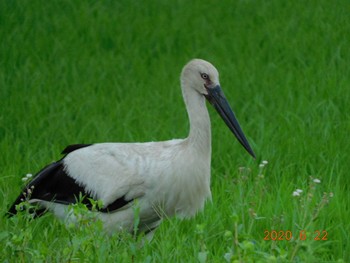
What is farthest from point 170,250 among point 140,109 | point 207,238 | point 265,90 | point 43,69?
point 43,69

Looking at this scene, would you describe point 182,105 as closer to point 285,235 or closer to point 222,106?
point 222,106

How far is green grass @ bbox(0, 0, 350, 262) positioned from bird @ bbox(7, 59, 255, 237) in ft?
0.47

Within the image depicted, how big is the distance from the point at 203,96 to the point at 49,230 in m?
1.23

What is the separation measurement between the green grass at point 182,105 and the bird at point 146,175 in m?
0.14

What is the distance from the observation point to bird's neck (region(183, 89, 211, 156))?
5750 millimetres

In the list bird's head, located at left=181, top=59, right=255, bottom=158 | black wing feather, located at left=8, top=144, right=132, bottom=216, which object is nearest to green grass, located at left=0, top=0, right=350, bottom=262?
black wing feather, located at left=8, top=144, right=132, bottom=216

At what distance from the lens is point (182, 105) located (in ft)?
27.0

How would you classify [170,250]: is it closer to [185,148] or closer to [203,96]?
[185,148]

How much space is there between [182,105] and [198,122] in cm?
242

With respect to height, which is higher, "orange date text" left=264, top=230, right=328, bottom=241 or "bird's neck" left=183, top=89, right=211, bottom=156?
"bird's neck" left=183, top=89, right=211, bottom=156

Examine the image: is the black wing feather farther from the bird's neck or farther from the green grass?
the bird's neck

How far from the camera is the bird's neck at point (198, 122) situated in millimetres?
5750

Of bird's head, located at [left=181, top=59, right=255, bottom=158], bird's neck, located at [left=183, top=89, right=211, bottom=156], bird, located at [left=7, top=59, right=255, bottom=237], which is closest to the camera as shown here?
bird, located at [left=7, top=59, right=255, bottom=237]

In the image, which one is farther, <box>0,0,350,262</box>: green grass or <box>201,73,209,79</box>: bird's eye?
<box>201,73,209,79</box>: bird's eye
